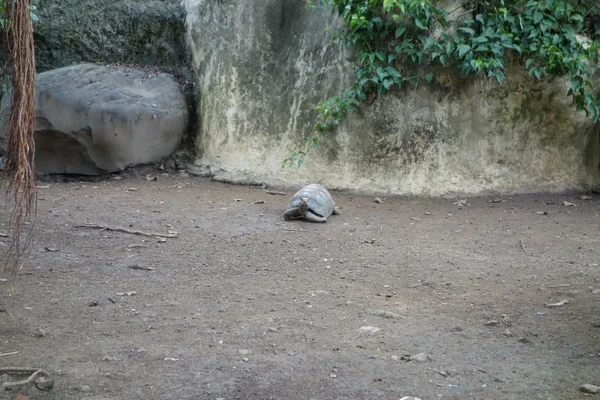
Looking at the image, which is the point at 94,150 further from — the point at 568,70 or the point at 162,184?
the point at 568,70

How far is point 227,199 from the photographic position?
6.85m

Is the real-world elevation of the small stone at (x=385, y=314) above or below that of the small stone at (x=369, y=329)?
below

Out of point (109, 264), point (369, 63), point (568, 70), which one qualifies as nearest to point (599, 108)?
point (568, 70)

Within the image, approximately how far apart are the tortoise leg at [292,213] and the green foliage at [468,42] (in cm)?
97

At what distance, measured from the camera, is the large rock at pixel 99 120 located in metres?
7.40

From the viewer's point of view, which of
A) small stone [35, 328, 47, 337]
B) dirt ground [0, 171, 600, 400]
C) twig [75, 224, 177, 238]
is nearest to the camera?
dirt ground [0, 171, 600, 400]

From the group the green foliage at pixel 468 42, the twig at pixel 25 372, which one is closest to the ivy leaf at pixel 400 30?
the green foliage at pixel 468 42

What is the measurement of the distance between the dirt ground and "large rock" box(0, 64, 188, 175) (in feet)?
2.63

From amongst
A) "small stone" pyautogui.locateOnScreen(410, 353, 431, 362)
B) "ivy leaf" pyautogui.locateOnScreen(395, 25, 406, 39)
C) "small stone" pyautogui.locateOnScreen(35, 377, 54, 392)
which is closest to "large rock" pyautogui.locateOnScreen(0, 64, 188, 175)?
"ivy leaf" pyautogui.locateOnScreen(395, 25, 406, 39)

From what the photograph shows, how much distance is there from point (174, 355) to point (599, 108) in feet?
16.0

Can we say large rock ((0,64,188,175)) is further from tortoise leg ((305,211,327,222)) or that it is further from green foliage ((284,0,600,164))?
tortoise leg ((305,211,327,222))

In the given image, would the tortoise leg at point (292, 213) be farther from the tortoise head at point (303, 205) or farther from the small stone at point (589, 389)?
the small stone at point (589, 389)

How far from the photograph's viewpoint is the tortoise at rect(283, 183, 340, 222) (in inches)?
238

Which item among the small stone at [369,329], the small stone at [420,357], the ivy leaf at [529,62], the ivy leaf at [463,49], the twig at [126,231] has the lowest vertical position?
the twig at [126,231]
